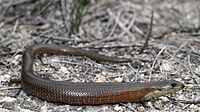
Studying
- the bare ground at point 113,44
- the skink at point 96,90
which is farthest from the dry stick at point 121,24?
the skink at point 96,90

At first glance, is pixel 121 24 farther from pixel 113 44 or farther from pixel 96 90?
pixel 96 90

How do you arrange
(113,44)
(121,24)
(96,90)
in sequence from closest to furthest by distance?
(96,90), (113,44), (121,24)

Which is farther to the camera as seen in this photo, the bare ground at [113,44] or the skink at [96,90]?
the bare ground at [113,44]

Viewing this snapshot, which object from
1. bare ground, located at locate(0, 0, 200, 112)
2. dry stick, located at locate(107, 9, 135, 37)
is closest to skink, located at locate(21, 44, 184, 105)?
bare ground, located at locate(0, 0, 200, 112)

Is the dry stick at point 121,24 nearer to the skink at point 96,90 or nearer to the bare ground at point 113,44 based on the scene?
the bare ground at point 113,44

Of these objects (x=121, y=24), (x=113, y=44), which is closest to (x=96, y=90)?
(x=113, y=44)

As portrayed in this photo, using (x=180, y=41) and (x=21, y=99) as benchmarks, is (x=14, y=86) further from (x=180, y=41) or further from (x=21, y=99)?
→ (x=180, y=41)

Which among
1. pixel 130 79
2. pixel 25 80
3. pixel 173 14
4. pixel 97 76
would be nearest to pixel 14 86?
pixel 25 80

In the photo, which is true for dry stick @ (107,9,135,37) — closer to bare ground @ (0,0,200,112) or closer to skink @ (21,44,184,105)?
bare ground @ (0,0,200,112)
